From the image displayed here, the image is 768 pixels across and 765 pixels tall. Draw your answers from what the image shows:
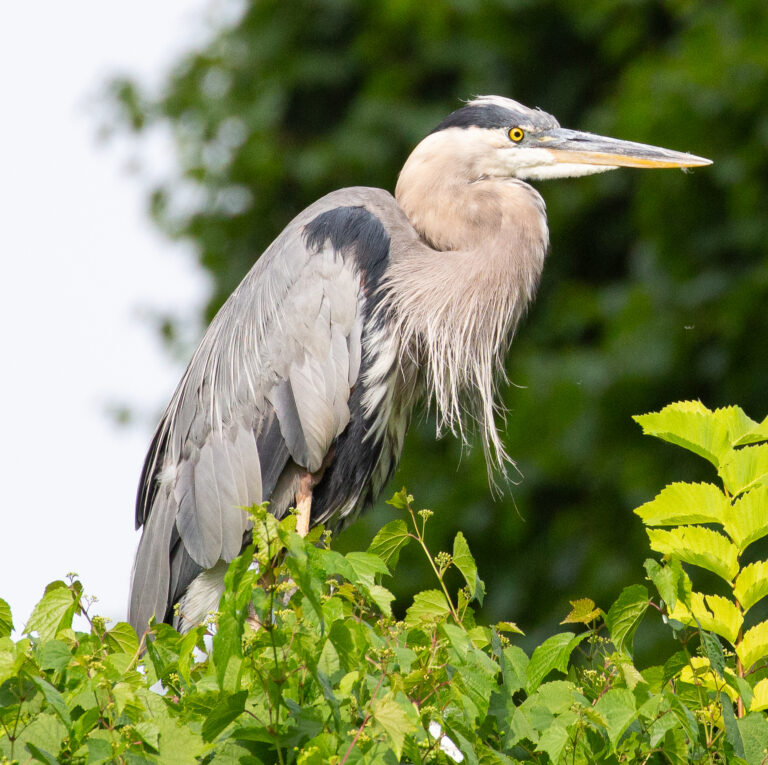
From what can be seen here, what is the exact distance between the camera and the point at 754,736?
1.79m

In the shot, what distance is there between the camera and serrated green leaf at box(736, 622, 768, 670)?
6.23ft

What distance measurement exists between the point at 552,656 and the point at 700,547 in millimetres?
282

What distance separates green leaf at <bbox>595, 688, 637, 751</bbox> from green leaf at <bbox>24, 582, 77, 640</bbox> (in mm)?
753

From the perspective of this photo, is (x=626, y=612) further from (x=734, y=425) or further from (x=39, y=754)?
(x=39, y=754)

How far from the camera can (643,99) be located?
6.68 metres

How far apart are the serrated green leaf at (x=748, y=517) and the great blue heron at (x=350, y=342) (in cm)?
185

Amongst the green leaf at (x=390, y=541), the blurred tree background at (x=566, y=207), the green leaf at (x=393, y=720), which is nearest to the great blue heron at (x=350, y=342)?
the green leaf at (x=390, y=541)

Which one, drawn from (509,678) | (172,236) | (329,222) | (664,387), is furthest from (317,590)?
(172,236)

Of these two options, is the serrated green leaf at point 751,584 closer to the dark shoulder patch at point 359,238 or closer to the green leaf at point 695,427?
the green leaf at point 695,427

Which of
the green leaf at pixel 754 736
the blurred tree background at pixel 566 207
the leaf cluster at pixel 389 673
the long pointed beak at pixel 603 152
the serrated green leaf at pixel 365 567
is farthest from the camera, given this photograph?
the blurred tree background at pixel 566 207

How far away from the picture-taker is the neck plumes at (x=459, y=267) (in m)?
3.81

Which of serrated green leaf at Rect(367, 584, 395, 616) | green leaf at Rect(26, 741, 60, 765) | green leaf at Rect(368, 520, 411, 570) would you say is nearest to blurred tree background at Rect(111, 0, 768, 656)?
green leaf at Rect(368, 520, 411, 570)

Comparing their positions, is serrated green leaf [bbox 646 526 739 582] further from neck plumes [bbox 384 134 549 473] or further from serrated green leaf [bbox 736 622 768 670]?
neck plumes [bbox 384 134 549 473]

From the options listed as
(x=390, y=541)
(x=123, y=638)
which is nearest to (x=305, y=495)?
(x=390, y=541)
